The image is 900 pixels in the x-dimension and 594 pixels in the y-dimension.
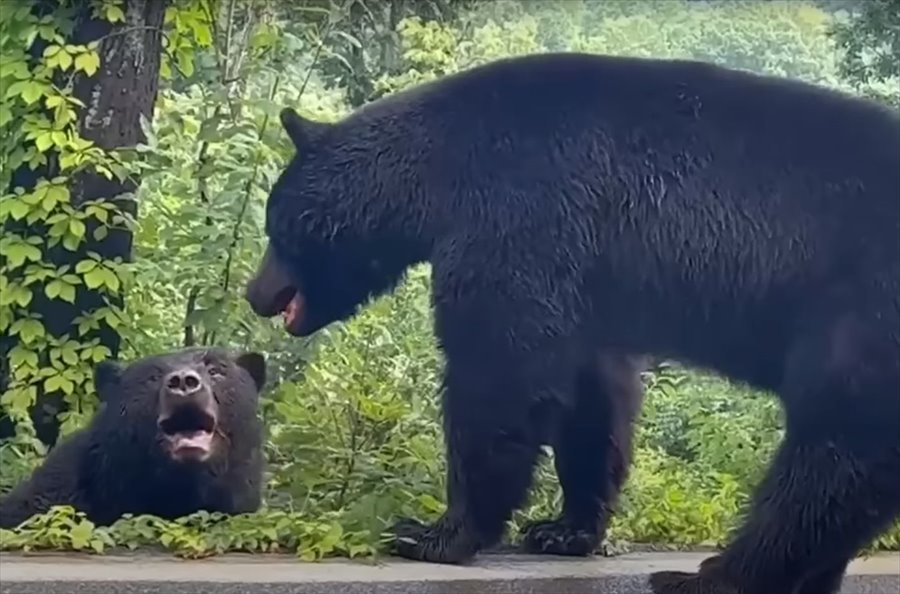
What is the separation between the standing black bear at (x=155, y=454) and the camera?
5.65 m

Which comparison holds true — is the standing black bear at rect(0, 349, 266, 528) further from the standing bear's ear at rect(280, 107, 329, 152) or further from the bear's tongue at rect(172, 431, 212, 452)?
the standing bear's ear at rect(280, 107, 329, 152)

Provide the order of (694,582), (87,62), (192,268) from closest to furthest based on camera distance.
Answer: (694,582)
(87,62)
(192,268)

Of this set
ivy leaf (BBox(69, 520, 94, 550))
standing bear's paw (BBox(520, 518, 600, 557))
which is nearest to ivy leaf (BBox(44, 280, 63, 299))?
ivy leaf (BBox(69, 520, 94, 550))

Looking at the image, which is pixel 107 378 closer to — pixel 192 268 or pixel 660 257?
pixel 192 268

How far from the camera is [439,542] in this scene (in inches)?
213

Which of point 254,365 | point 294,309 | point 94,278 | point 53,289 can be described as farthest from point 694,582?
point 53,289

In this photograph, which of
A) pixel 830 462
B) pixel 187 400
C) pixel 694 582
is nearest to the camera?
pixel 830 462

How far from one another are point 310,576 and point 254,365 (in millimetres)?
1207

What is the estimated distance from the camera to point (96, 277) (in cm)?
647

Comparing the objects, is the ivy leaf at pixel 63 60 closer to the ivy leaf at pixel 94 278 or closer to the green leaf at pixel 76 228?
the green leaf at pixel 76 228

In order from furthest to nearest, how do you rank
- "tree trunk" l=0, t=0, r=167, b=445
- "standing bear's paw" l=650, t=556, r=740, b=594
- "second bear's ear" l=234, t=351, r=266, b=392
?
"tree trunk" l=0, t=0, r=167, b=445
"second bear's ear" l=234, t=351, r=266, b=392
"standing bear's paw" l=650, t=556, r=740, b=594

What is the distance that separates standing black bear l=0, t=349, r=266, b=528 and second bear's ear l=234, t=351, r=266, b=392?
112 millimetres

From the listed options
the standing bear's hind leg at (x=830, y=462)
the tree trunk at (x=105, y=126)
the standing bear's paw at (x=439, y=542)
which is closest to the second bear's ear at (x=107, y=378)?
the tree trunk at (x=105, y=126)

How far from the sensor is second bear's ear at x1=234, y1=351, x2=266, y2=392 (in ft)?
19.9
